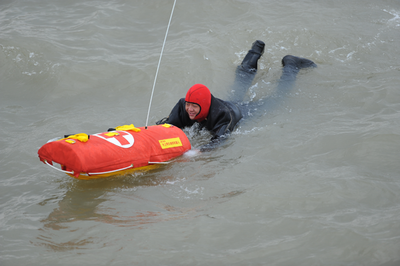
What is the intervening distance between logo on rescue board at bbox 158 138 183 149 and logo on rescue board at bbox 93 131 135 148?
0.40m

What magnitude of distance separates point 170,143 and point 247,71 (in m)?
3.41

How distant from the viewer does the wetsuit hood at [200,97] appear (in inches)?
189

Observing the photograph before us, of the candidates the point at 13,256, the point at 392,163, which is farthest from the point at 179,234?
the point at 392,163

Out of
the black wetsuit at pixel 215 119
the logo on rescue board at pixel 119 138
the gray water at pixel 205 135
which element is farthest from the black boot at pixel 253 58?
the logo on rescue board at pixel 119 138

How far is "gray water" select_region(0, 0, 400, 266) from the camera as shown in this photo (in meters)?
2.97

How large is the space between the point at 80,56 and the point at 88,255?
565cm

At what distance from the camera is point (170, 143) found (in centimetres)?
422

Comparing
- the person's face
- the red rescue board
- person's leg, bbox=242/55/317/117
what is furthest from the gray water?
the person's face

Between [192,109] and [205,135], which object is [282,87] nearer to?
[205,135]

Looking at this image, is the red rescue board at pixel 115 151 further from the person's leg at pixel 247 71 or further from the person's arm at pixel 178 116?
the person's leg at pixel 247 71

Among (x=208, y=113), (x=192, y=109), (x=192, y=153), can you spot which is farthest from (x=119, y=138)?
(x=208, y=113)

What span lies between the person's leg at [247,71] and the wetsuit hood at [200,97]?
5.55 feet

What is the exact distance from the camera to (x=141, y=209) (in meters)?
3.49

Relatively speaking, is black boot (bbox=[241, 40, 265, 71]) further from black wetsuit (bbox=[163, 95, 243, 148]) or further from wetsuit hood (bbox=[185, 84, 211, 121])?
wetsuit hood (bbox=[185, 84, 211, 121])
